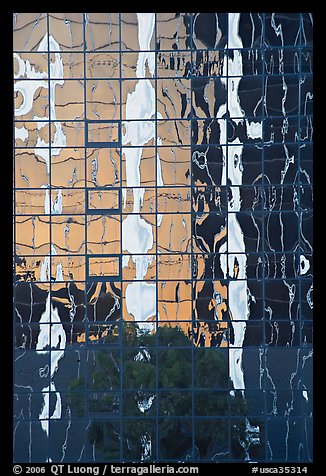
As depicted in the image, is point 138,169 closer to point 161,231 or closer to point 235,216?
point 161,231

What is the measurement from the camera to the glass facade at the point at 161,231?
173 inches

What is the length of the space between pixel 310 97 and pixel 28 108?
1.63 meters

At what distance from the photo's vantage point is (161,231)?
4422mm

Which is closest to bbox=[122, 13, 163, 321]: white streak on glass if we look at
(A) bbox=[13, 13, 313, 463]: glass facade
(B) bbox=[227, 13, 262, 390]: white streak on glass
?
(A) bbox=[13, 13, 313, 463]: glass facade

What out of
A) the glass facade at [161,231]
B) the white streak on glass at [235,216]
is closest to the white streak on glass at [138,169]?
the glass facade at [161,231]

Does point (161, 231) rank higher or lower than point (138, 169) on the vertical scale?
lower

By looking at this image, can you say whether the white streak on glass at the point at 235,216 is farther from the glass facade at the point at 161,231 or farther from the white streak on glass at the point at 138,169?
the white streak on glass at the point at 138,169

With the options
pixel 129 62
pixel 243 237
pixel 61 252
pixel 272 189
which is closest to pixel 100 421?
pixel 61 252

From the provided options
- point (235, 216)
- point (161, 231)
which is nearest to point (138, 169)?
point (161, 231)

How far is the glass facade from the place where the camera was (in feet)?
14.5

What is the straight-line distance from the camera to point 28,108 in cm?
445

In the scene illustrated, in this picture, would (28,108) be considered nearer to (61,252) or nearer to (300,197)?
(61,252)

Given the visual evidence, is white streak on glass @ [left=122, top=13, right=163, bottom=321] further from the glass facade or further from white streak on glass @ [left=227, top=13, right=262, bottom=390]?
white streak on glass @ [left=227, top=13, right=262, bottom=390]

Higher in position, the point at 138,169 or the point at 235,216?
the point at 138,169
